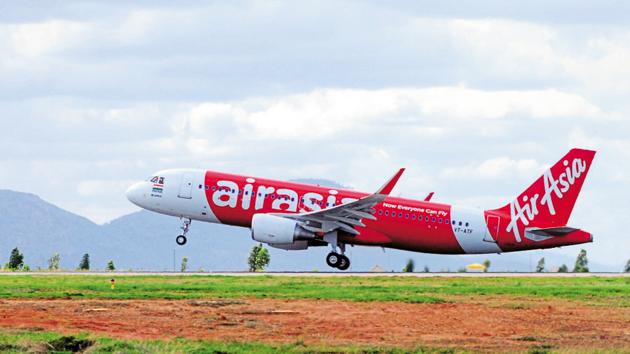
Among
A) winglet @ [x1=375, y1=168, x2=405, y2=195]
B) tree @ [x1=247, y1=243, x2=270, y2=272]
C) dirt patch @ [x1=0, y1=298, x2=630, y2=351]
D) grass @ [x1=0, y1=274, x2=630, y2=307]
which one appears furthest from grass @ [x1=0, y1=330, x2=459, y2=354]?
tree @ [x1=247, y1=243, x2=270, y2=272]

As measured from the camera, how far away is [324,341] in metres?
35.4

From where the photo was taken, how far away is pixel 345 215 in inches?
2569

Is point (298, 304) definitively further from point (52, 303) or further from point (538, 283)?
point (538, 283)

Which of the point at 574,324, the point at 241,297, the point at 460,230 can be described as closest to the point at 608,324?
the point at 574,324

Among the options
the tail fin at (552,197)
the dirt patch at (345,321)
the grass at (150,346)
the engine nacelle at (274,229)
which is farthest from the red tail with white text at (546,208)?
the grass at (150,346)

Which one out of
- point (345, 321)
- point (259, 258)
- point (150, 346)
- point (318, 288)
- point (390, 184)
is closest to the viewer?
point (150, 346)

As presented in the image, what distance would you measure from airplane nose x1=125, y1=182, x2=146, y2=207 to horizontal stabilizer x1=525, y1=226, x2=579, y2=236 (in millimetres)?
19541

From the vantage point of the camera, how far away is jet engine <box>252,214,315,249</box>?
6444 centimetres

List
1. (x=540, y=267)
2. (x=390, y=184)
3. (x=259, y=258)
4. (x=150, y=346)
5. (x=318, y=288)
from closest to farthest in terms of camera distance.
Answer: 1. (x=150, y=346)
2. (x=318, y=288)
3. (x=390, y=184)
4. (x=540, y=267)
5. (x=259, y=258)

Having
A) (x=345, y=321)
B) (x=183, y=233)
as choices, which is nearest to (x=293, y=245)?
(x=183, y=233)

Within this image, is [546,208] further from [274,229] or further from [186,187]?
[186,187]

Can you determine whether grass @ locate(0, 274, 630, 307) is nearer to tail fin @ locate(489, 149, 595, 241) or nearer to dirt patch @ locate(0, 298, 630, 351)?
dirt patch @ locate(0, 298, 630, 351)

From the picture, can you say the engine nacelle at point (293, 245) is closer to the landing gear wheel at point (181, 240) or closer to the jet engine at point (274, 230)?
the jet engine at point (274, 230)

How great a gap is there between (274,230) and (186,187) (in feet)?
18.9
